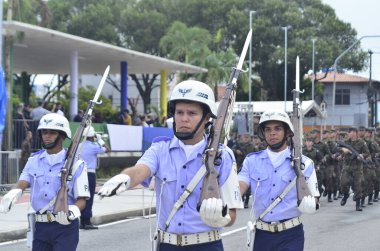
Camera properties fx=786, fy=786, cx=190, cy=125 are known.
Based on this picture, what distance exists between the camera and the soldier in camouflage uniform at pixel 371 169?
767 inches

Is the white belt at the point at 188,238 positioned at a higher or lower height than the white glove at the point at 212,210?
lower

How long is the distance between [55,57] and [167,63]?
16.6ft

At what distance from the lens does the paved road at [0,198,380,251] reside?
1200cm

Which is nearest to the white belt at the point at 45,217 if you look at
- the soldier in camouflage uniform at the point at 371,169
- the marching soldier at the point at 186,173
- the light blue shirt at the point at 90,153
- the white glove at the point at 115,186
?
the marching soldier at the point at 186,173

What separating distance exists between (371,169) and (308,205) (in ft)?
45.4

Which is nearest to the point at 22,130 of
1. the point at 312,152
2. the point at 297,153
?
the point at 312,152

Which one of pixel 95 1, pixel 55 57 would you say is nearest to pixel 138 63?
pixel 55 57

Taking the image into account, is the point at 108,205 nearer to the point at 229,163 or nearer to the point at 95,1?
the point at 229,163

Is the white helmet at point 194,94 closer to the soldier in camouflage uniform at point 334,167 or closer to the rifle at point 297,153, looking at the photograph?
the rifle at point 297,153

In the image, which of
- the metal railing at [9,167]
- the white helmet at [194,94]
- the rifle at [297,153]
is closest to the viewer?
the white helmet at [194,94]

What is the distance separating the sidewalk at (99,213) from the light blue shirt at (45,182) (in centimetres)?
451

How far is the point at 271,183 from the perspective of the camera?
6.89m

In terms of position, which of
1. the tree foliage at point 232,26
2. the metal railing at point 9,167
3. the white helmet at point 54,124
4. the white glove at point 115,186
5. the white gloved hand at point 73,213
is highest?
the tree foliage at point 232,26

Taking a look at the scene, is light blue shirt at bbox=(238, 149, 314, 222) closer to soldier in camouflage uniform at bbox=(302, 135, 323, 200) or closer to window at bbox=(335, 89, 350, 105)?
soldier in camouflage uniform at bbox=(302, 135, 323, 200)
